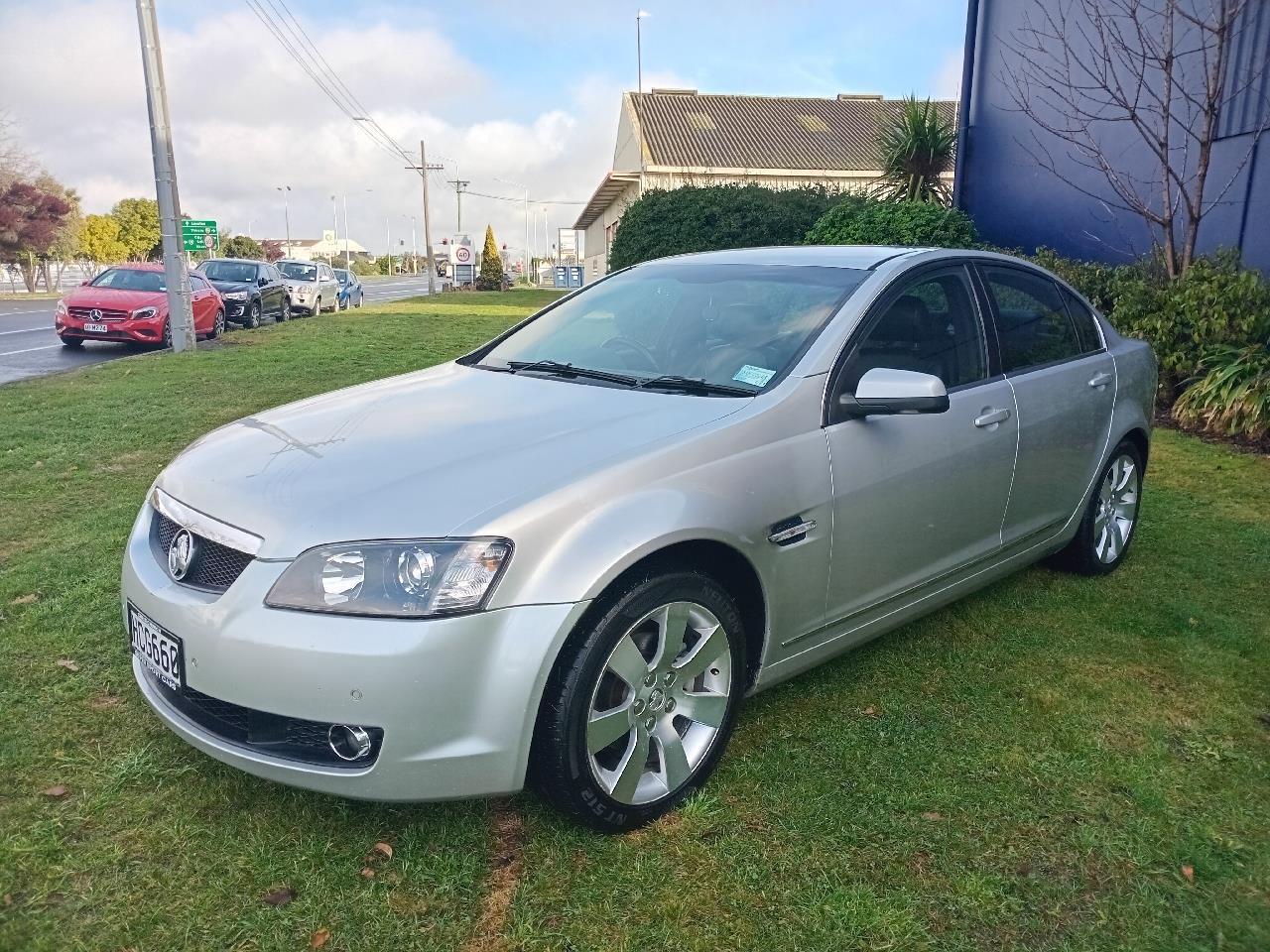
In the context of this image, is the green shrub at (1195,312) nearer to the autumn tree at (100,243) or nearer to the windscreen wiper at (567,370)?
the windscreen wiper at (567,370)

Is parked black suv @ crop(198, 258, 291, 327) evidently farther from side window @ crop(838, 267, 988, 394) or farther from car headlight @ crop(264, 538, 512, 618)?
car headlight @ crop(264, 538, 512, 618)

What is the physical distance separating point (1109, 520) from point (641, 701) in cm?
301

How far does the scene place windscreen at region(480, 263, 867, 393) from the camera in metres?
3.32

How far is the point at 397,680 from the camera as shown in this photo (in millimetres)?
2273

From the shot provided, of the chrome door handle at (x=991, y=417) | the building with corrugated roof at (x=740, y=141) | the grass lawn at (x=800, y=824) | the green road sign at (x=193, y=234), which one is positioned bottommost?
the grass lawn at (x=800, y=824)

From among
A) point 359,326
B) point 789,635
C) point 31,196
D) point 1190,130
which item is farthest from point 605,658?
point 31,196

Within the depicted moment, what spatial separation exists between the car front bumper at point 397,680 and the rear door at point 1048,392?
7.46 ft

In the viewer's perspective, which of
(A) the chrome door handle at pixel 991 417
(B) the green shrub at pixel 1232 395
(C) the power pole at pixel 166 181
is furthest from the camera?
(C) the power pole at pixel 166 181

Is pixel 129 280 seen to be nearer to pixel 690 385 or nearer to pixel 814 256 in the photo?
pixel 814 256

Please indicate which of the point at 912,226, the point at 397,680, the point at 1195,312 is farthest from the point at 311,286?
the point at 397,680

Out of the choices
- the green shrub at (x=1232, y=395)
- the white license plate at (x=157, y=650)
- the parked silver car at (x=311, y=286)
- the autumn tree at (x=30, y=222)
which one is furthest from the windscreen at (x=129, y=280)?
the autumn tree at (x=30, y=222)

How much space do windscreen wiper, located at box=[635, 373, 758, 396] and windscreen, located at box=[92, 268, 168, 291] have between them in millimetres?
16052

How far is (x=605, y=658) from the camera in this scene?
8.15ft

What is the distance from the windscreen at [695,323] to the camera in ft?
10.9
